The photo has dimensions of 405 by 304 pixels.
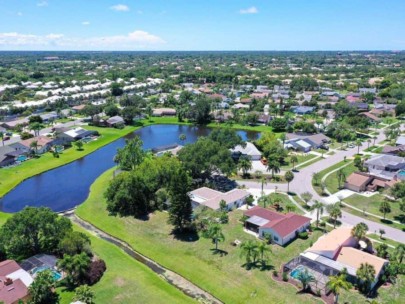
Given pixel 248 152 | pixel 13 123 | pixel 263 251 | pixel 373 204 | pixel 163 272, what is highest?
pixel 13 123

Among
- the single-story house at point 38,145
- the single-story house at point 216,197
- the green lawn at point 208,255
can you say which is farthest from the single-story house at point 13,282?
the single-story house at point 38,145

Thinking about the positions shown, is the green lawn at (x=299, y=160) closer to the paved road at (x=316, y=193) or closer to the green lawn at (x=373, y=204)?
the paved road at (x=316, y=193)

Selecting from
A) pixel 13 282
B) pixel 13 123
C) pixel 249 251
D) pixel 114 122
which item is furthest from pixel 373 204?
pixel 13 123

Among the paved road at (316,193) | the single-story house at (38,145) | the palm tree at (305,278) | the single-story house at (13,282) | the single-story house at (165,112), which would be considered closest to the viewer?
the single-story house at (13,282)

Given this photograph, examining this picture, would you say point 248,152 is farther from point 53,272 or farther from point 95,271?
point 53,272

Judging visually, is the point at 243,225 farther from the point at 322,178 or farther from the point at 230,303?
the point at 322,178

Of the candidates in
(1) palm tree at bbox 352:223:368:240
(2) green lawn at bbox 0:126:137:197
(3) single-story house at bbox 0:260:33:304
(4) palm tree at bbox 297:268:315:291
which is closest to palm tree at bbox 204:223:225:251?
(4) palm tree at bbox 297:268:315:291

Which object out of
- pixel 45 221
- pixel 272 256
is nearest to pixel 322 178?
pixel 272 256
